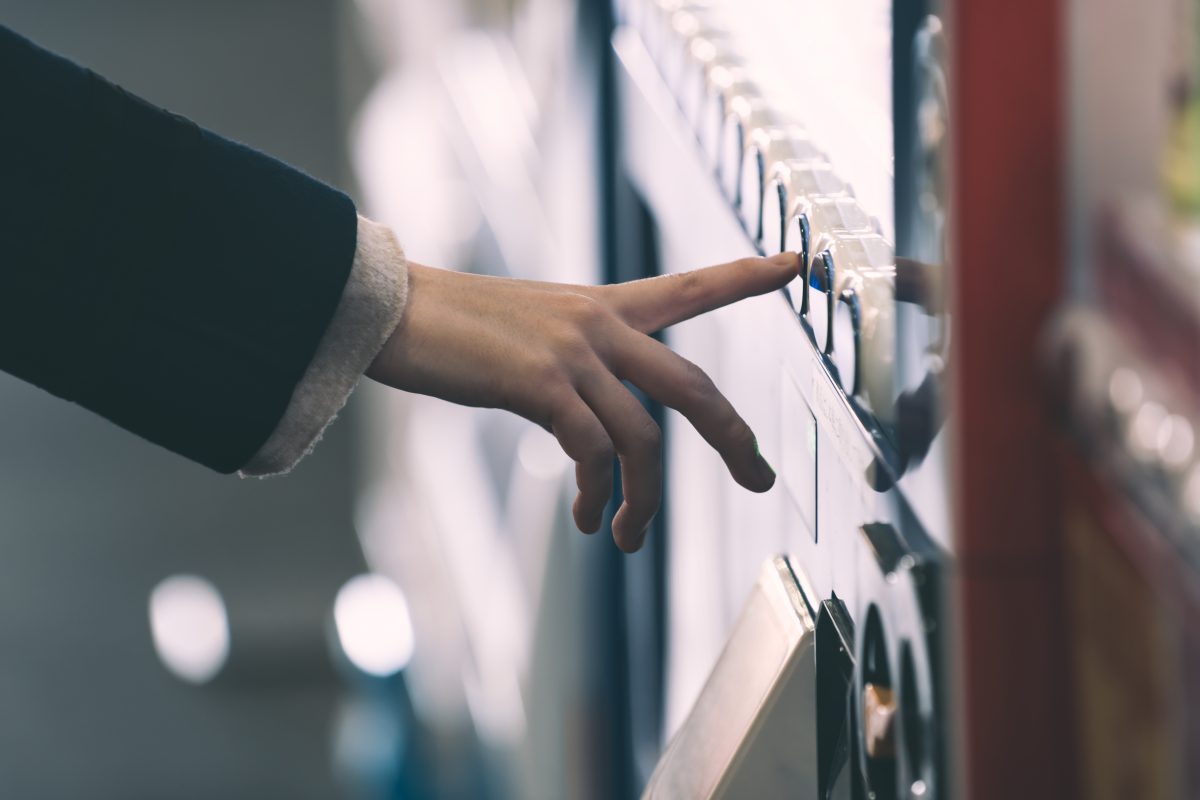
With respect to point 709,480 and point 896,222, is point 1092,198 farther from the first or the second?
point 709,480

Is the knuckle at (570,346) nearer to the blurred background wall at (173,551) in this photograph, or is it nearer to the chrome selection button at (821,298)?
the chrome selection button at (821,298)

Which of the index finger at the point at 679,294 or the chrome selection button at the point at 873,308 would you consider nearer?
the chrome selection button at the point at 873,308

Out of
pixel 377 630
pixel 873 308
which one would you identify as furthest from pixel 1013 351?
pixel 377 630

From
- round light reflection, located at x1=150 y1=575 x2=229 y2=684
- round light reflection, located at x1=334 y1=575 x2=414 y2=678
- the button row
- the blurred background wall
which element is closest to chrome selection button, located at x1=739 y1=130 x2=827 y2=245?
the button row

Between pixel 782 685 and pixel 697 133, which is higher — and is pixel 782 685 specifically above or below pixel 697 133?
below

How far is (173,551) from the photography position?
151 inches

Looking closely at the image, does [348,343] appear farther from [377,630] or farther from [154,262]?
[377,630]

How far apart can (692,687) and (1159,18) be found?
910 millimetres

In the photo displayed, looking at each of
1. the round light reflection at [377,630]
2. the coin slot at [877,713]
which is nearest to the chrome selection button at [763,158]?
the coin slot at [877,713]

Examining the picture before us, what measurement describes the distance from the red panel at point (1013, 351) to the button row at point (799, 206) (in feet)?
0.32

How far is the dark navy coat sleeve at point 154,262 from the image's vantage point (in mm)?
663

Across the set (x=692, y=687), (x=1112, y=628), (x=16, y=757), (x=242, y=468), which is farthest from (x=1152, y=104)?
(x=16, y=757)

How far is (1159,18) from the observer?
39cm

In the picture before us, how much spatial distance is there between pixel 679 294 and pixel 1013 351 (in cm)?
34
